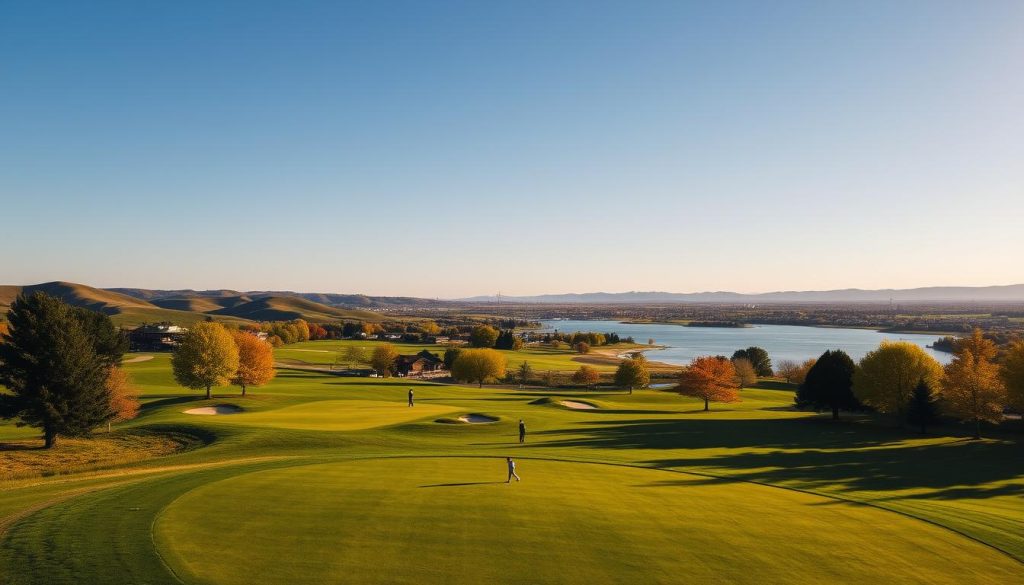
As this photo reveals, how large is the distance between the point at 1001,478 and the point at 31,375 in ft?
184

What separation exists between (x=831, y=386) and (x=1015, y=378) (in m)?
13.2

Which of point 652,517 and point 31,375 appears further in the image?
point 31,375

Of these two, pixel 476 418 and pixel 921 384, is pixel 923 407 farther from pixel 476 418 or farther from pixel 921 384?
pixel 476 418

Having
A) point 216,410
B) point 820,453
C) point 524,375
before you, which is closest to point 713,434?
point 820,453

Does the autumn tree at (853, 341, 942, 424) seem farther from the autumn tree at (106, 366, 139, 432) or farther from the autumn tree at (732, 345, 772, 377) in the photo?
the autumn tree at (732, 345, 772, 377)

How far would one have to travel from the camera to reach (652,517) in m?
19.2

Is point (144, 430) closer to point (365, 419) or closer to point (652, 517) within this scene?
point (365, 419)

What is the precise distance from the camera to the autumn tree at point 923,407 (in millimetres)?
44688

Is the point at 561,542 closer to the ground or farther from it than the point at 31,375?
closer to the ground

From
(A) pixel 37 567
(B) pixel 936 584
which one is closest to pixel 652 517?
(B) pixel 936 584

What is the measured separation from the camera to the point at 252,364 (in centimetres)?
6175

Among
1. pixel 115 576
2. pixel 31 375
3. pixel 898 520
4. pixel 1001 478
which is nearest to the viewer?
pixel 115 576

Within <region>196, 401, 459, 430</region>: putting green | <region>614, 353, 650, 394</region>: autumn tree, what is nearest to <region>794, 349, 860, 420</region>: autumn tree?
<region>614, 353, 650, 394</region>: autumn tree

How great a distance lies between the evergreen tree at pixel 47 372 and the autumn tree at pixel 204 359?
19.2 meters
